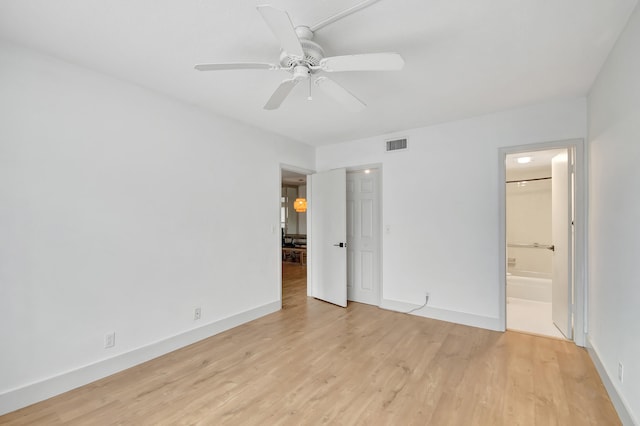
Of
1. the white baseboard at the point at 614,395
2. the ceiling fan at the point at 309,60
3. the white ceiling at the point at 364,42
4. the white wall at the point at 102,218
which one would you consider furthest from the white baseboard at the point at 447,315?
the ceiling fan at the point at 309,60

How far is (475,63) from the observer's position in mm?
2289

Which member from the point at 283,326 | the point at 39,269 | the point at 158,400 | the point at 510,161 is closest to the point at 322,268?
the point at 283,326

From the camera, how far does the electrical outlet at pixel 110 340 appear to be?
8.04 ft

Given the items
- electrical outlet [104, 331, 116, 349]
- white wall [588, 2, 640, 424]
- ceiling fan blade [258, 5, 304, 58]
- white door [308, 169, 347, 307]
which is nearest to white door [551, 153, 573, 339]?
white wall [588, 2, 640, 424]

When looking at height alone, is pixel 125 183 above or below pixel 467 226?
above

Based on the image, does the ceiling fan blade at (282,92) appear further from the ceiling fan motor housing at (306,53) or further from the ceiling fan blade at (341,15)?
the ceiling fan blade at (341,15)

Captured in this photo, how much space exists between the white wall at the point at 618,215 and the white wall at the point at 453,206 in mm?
727

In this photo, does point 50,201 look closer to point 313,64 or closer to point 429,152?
point 313,64

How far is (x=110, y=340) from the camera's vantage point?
247 cm

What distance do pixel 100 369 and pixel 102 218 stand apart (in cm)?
130

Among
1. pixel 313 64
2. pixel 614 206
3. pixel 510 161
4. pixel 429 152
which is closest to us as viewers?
pixel 313 64

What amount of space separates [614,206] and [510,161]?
3412 millimetres

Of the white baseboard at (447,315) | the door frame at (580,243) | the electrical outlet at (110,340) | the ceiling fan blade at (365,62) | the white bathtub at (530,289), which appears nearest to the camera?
the ceiling fan blade at (365,62)

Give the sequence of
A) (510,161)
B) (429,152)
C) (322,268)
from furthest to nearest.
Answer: (510,161) → (322,268) → (429,152)
